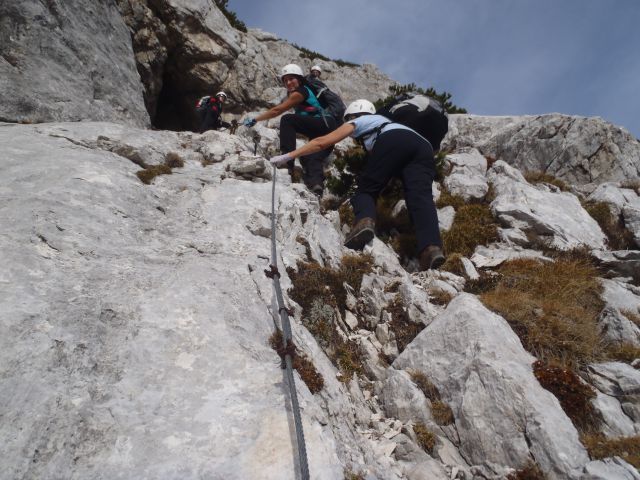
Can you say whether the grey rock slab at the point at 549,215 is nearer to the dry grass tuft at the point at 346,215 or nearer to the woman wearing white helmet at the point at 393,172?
the woman wearing white helmet at the point at 393,172

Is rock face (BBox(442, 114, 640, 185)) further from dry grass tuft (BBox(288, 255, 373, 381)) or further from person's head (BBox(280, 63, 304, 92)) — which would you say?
dry grass tuft (BBox(288, 255, 373, 381))

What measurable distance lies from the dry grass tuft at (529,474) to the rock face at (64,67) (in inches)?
489

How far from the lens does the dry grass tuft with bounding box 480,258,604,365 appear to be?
534cm

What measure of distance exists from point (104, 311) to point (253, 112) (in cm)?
1781

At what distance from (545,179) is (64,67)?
16.2 metres

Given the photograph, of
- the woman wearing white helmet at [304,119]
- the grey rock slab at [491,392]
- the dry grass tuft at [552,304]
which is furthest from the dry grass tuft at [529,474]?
the woman wearing white helmet at [304,119]

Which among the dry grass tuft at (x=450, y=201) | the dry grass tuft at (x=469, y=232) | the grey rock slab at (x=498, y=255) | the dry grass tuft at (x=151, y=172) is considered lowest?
the grey rock slab at (x=498, y=255)

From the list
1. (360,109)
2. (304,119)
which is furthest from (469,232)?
(304,119)

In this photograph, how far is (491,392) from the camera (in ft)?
14.7

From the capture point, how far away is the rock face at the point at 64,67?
998 cm

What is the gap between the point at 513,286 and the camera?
690cm

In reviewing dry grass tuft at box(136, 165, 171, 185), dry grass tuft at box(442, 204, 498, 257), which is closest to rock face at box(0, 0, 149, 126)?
dry grass tuft at box(136, 165, 171, 185)

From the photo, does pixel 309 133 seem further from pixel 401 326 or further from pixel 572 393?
pixel 572 393

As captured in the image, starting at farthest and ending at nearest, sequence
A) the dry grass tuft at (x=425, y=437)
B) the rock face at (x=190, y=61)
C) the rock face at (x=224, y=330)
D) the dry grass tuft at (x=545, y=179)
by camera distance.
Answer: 1. the rock face at (x=190, y=61)
2. the dry grass tuft at (x=545, y=179)
3. the dry grass tuft at (x=425, y=437)
4. the rock face at (x=224, y=330)
